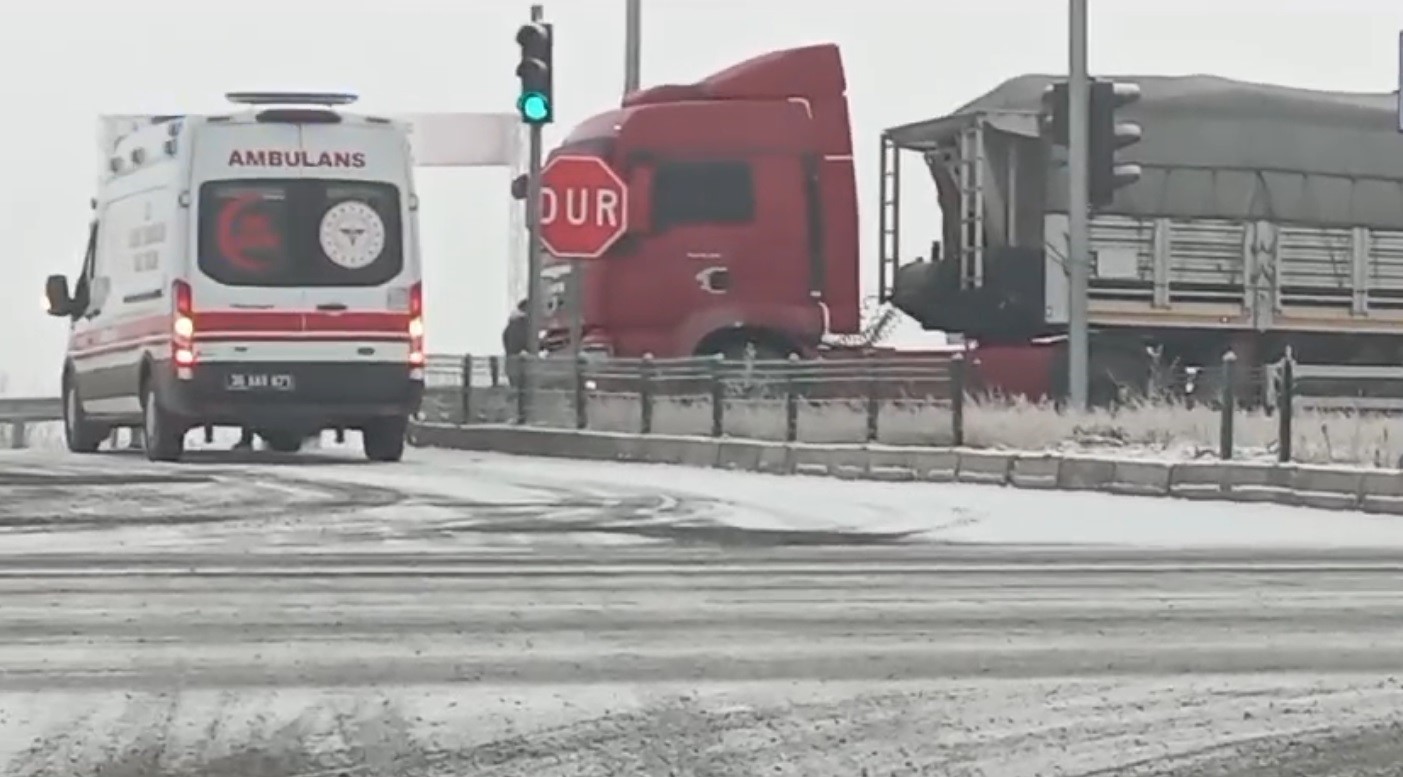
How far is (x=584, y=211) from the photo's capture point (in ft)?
81.8

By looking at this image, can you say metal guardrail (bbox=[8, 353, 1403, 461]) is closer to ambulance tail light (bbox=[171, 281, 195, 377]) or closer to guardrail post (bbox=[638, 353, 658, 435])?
guardrail post (bbox=[638, 353, 658, 435])

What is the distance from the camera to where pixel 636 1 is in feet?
97.9

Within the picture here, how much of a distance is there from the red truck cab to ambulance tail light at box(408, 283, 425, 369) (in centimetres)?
391

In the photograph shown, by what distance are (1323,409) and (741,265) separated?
20.6 feet

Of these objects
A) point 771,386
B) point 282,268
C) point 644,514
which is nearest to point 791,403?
point 771,386

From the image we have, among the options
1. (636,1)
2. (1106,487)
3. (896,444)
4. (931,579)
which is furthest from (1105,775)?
(636,1)

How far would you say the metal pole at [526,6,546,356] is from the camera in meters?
24.6

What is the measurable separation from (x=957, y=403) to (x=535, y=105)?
4.58m

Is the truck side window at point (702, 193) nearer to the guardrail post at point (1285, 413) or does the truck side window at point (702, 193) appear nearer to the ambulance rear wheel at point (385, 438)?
the ambulance rear wheel at point (385, 438)

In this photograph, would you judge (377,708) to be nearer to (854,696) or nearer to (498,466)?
(854,696)

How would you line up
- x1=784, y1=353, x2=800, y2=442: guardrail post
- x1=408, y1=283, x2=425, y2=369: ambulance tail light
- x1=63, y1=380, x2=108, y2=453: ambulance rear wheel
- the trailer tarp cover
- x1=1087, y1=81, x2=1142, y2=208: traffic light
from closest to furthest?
1. x1=1087, y1=81, x2=1142, y2=208: traffic light
2. x1=408, y1=283, x2=425, y2=369: ambulance tail light
3. x1=784, y1=353, x2=800, y2=442: guardrail post
4. x1=63, y1=380, x2=108, y2=453: ambulance rear wheel
5. the trailer tarp cover

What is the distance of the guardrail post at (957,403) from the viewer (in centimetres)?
2052

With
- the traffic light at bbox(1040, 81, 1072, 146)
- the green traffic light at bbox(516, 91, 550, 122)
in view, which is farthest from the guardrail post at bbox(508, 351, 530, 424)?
the traffic light at bbox(1040, 81, 1072, 146)

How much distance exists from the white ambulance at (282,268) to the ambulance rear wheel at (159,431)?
0.11ft
